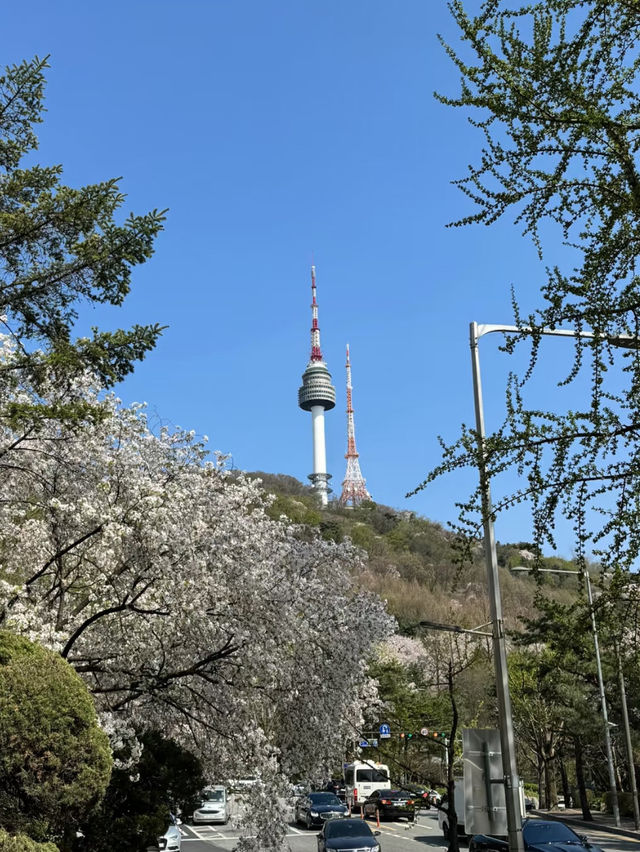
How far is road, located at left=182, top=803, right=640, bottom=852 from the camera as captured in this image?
82.2 feet

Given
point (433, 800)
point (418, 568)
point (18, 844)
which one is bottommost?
point (433, 800)

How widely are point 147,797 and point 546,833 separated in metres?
8.43

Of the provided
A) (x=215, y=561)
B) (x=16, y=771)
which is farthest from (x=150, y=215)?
(x=16, y=771)

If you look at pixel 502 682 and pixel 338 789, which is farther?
pixel 338 789

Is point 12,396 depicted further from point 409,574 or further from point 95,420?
point 409,574

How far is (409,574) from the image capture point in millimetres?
101812

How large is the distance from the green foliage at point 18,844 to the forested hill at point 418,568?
180 feet

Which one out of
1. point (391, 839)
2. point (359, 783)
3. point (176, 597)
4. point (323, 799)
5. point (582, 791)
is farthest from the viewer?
point (359, 783)

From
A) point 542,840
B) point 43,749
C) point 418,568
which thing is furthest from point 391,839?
point 418,568

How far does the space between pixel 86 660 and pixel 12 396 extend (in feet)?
14.3

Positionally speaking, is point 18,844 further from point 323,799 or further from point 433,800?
point 323,799

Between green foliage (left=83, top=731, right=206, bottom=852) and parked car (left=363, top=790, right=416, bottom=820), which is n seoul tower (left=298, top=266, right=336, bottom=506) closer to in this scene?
parked car (left=363, top=790, right=416, bottom=820)

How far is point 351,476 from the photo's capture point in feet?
558

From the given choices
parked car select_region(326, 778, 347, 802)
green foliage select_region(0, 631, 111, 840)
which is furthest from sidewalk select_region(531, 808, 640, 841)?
green foliage select_region(0, 631, 111, 840)
